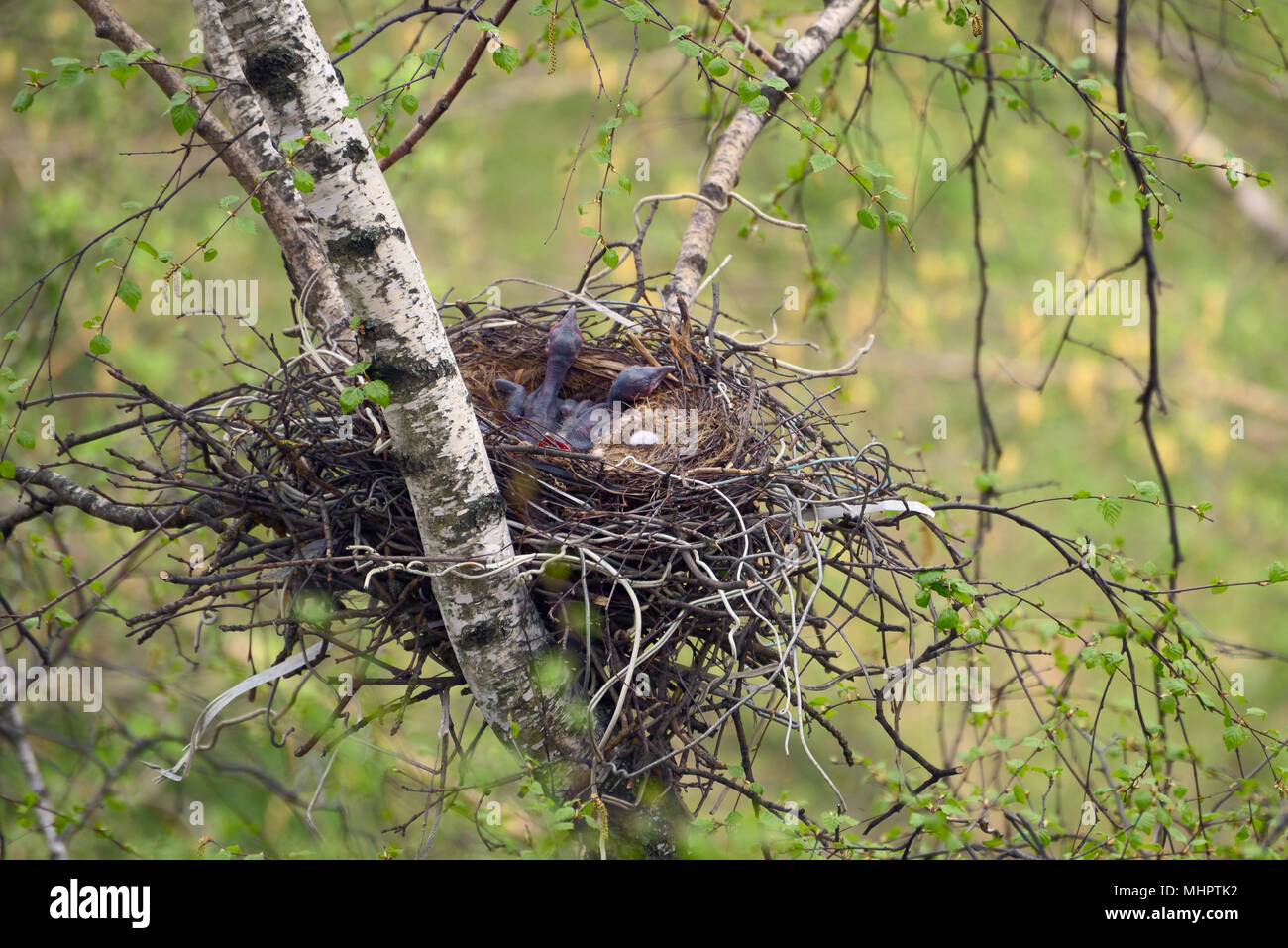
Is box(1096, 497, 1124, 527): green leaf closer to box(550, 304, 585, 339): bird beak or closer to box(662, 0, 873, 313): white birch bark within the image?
box(662, 0, 873, 313): white birch bark

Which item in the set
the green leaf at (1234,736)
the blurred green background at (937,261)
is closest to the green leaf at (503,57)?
the green leaf at (1234,736)

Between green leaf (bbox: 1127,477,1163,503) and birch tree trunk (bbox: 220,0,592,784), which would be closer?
birch tree trunk (bbox: 220,0,592,784)

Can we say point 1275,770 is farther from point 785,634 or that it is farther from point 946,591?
point 785,634

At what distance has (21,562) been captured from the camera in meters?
3.33

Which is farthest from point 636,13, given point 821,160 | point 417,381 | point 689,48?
point 417,381

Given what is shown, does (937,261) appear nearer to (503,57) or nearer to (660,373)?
(660,373)

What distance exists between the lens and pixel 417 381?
1826 mm

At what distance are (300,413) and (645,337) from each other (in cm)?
112

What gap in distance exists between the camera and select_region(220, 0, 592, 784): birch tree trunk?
1.65 meters

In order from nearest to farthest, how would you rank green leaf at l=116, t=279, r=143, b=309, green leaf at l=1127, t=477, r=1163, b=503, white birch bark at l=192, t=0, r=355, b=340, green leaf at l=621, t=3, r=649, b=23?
green leaf at l=621, t=3, r=649, b=23 → green leaf at l=116, t=279, r=143, b=309 → green leaf at l=1127, t=477, r=1163, b=503 → white birch bark at l=192, t=0, r=355, b=340

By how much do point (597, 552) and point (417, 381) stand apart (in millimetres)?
537

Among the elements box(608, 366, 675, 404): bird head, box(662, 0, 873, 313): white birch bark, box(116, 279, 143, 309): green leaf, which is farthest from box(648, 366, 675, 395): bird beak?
box(116, 279, 143, 309): green leaf

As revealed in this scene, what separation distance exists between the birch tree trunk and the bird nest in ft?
0.27
